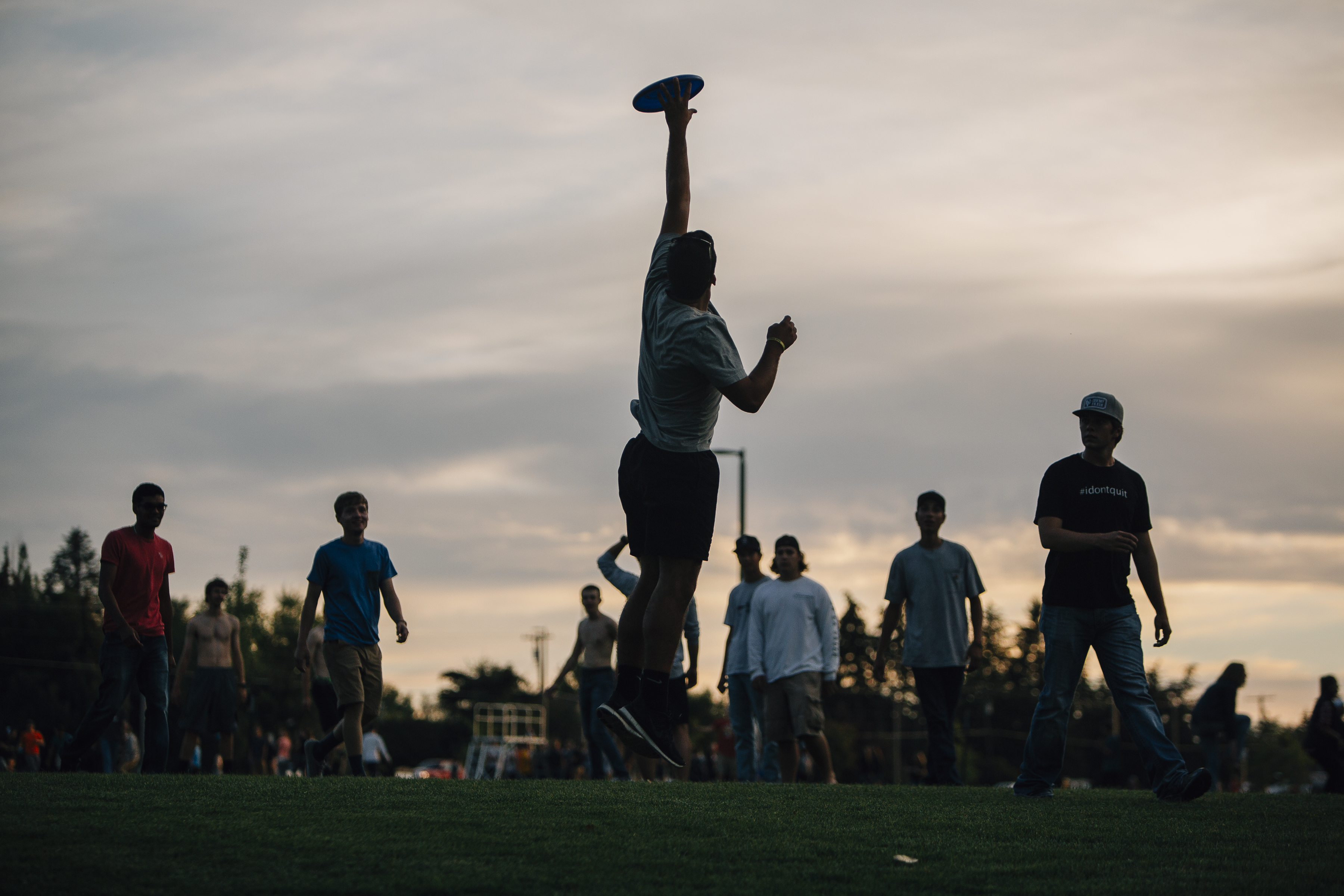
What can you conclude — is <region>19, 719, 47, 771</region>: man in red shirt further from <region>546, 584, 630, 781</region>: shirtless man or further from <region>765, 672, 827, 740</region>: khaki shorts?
<region>765, 672, 827, 740</region>: khaki shorts

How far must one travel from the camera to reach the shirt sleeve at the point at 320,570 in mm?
10438

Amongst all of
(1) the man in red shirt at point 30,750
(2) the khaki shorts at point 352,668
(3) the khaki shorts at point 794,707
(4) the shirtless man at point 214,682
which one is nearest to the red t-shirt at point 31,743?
(1) the man in red shirt at point 30,750

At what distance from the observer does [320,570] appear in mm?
10484

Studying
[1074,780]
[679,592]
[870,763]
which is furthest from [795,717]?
[1074,780]

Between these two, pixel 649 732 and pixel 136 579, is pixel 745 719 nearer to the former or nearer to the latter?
pixel 136 579

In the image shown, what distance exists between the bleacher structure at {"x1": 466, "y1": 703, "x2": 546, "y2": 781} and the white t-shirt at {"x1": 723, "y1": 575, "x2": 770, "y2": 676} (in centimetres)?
3196

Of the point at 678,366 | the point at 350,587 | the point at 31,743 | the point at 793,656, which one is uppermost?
the point at 678,366

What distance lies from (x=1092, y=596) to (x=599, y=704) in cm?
723

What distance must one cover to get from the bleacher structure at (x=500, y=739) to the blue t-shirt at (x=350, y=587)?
34.5m

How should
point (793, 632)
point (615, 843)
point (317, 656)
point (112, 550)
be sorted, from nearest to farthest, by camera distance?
1. point (615, 843)
2. point (112, 550)
3. point (793, 632)
4. point (317, 656)

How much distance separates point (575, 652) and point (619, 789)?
7.59 m

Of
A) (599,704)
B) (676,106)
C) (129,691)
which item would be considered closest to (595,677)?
(599,704)

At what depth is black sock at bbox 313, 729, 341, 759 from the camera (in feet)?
36.8

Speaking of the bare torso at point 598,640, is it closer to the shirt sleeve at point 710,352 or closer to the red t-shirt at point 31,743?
the shirt sleeve at point 710,352
